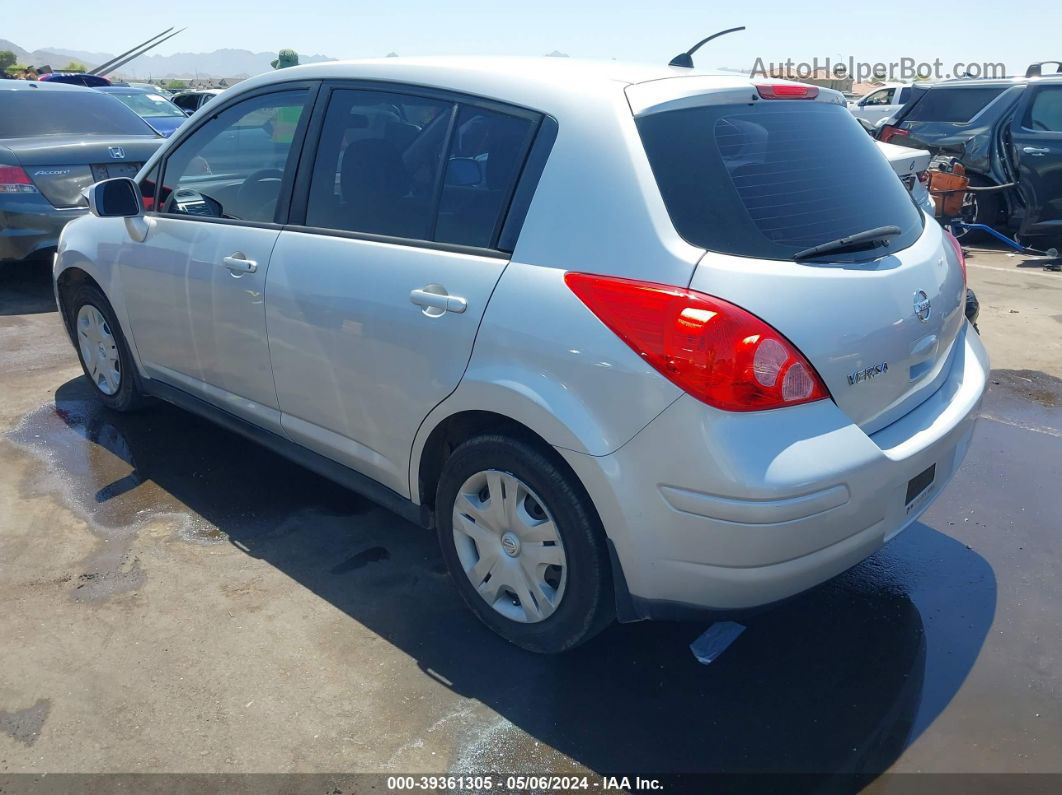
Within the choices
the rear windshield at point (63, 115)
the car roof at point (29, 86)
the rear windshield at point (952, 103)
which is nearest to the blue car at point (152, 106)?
the car roof at point (29, 86)

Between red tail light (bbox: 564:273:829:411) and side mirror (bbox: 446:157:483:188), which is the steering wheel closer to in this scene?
side mirror (bbox: 446:157:483:188)

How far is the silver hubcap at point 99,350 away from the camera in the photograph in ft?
15.7

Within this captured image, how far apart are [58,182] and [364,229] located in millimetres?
5189

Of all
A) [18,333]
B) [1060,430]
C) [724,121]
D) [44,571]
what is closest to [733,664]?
[724,121]

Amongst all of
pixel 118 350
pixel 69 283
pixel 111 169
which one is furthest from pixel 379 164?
pixel 111 169

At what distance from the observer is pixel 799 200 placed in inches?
106

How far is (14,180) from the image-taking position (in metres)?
6.99

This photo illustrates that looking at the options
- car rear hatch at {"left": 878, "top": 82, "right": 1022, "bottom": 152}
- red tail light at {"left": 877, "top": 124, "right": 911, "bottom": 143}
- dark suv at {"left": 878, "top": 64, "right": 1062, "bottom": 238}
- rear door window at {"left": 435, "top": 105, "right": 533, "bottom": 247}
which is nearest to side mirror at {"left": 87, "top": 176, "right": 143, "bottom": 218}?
rear door window at {"left": 435, "top": 105, "right": 533, "bottom": 247}

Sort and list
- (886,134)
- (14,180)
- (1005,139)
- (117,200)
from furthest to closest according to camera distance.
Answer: (886,134)
(1005,139)
(14,180)
(117,200)

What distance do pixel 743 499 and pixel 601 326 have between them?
1.95 feet

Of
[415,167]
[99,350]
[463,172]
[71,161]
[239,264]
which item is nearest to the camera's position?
[463,172]

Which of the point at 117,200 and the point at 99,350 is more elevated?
the point at 117,200

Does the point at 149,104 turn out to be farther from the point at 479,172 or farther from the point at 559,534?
the point at 559,534

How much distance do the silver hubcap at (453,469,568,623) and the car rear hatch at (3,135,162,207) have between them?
5619 millimetres
